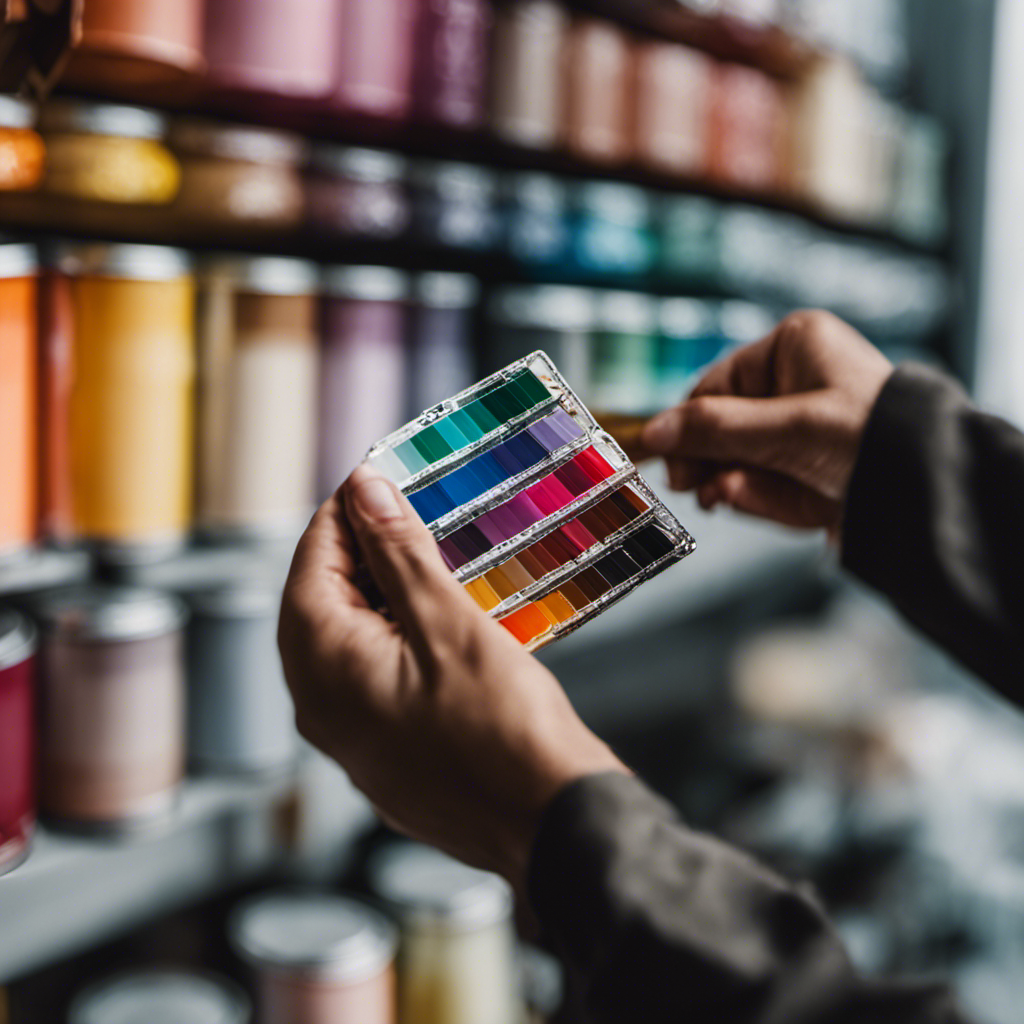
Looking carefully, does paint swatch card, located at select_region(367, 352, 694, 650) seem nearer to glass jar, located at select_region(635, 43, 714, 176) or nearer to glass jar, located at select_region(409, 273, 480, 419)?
glass jar, located at select_region(409, 273, 480, 419)

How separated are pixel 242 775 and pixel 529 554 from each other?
0.90 ft

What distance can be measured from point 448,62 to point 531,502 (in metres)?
0.42

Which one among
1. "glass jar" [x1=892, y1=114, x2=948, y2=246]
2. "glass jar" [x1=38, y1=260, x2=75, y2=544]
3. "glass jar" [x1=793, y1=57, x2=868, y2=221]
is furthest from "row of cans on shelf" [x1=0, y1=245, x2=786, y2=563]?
"glass jar" [x1=892, y1=114, x2=948, y2=246]

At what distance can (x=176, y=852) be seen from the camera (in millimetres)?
554

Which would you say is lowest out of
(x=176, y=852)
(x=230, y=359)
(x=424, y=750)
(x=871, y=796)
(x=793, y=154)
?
(x=871, y=796)

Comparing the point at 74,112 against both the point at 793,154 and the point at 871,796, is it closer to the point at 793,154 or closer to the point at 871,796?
the point at 793,154

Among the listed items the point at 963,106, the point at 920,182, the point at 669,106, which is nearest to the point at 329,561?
the point at 669,106

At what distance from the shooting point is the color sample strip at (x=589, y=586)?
43 centimetres

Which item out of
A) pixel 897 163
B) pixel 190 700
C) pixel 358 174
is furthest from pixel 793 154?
pixel 190 700

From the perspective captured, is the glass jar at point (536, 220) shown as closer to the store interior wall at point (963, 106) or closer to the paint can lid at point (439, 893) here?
the paint can lid at point (439, 893)

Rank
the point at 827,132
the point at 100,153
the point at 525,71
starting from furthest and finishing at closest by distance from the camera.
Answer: the point at 827,132 → the point at 525,71 → the point at 100,153

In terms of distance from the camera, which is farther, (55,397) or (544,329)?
(544,329)

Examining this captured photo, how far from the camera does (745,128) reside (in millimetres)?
1028

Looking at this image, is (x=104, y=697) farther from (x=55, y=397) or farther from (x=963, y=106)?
(x=963, y=106)
